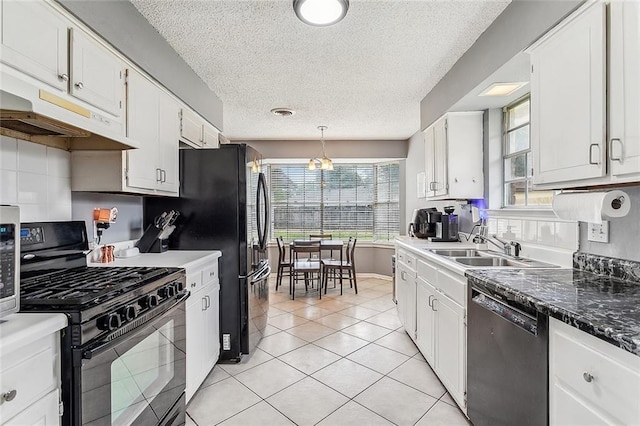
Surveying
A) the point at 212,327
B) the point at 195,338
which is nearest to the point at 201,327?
the point at 195,338

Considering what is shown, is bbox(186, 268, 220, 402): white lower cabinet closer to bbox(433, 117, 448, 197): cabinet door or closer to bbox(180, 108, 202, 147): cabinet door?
bbox(180, 108, 202, 147): cabinet door

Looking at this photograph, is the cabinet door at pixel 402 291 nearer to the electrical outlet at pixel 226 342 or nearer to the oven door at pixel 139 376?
the electrical outlet at pixel 226 342

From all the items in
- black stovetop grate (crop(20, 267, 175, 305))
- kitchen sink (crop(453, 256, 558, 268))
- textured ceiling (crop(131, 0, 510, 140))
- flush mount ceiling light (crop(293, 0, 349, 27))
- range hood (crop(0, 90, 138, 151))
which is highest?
textured ceiling (crop(131, 0, 510, 140))

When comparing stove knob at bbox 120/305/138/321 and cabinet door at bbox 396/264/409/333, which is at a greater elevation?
stove knob at bbox 120/305/138/321

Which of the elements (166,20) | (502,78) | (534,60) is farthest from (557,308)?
(166,20)

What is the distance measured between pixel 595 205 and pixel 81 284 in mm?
2259

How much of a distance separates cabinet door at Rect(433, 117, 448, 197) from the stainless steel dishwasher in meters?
1.55

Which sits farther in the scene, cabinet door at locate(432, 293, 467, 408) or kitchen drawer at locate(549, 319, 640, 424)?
cabinet door at locate(432, 293, 467, 408)

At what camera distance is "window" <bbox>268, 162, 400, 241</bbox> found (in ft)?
21.0

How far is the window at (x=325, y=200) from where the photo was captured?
21.0 feet

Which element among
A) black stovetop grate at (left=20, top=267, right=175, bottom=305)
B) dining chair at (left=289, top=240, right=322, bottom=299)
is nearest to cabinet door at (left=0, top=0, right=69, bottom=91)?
black stovetop grate at (left=20, top=267, right=175, bottom=305)

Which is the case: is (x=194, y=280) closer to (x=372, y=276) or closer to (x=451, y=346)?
(x=451, y=346)

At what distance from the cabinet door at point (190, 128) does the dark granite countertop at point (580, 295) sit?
2.41 meters

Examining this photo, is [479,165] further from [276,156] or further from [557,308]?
[276,156]
